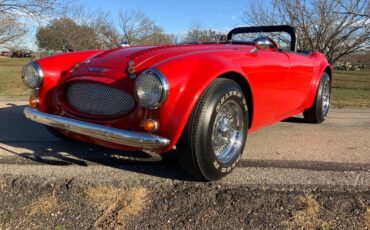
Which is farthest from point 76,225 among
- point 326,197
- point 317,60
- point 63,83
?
point 317,60

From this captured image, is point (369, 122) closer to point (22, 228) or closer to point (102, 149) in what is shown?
point (102, 149)

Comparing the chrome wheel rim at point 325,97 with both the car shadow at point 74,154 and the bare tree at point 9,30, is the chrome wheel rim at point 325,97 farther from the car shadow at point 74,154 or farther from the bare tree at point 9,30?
the bare tree at point 9,30

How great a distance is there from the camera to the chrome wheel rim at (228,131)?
3.35m

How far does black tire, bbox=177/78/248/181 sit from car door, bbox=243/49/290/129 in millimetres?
302

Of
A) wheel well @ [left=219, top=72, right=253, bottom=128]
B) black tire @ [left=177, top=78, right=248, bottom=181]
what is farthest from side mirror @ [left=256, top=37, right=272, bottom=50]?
black tire @ [left=177, top=78, right=248, bottom=181]

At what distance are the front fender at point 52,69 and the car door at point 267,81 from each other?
163 centimetres

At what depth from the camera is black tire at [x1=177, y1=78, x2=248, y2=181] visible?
3.02m

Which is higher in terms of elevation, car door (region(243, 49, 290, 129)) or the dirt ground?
car door (region(243, 49, 290, 129))

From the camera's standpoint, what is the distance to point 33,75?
3785 mm

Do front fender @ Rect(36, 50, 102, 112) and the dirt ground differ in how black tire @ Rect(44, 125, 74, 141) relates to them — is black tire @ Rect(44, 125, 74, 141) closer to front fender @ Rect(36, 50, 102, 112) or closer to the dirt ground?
front fender @ Rect(36, 50, 102, 112)

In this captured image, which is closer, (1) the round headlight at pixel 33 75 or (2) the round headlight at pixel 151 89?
(2) the round headlight at pixel 151 89

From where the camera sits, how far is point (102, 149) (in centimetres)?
422

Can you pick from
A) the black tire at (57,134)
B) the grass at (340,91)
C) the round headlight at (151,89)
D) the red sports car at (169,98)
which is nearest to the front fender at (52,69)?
the red sports car at (169,98)

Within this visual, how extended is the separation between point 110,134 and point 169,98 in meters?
0.52
